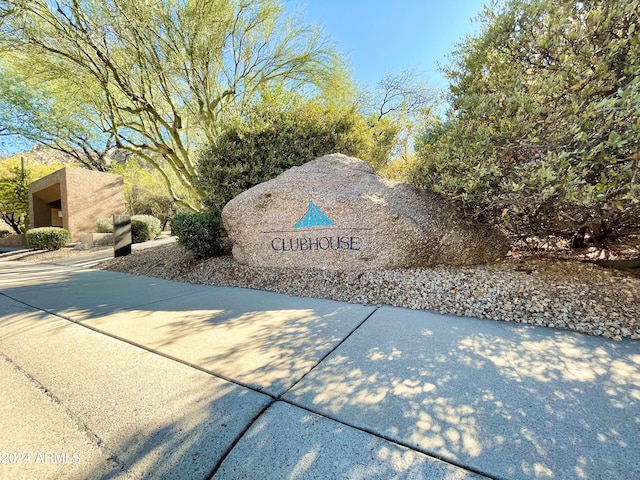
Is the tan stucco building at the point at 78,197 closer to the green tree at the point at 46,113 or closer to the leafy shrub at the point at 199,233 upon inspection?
the green tree at the point at 46,113

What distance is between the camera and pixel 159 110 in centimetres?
833

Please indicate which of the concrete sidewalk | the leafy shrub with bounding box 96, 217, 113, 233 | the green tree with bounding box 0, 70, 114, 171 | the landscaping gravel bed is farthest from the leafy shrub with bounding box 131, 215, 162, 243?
the concrete sidewalk

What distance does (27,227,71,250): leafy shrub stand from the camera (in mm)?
10781

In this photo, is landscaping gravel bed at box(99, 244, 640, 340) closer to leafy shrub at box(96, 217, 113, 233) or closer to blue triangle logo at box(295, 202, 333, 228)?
blue triangle logo at box(295, 202, 333, 228)

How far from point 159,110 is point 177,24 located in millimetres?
2374

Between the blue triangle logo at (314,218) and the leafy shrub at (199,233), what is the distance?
77.7 inches

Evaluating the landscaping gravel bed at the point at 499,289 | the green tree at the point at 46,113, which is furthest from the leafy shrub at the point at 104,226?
the landscaping gravel bed at the point at 499,289

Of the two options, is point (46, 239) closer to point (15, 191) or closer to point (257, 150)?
point (15, 191)

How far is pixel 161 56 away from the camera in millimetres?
7289

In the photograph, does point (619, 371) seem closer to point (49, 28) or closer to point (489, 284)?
point (489, 284)

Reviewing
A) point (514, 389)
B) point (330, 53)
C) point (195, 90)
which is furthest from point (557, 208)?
point (195, 90)

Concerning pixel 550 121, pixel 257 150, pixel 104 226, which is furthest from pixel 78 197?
pixel 550 121

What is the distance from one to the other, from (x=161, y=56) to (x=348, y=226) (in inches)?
283

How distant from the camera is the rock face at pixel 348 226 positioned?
3.85 m
